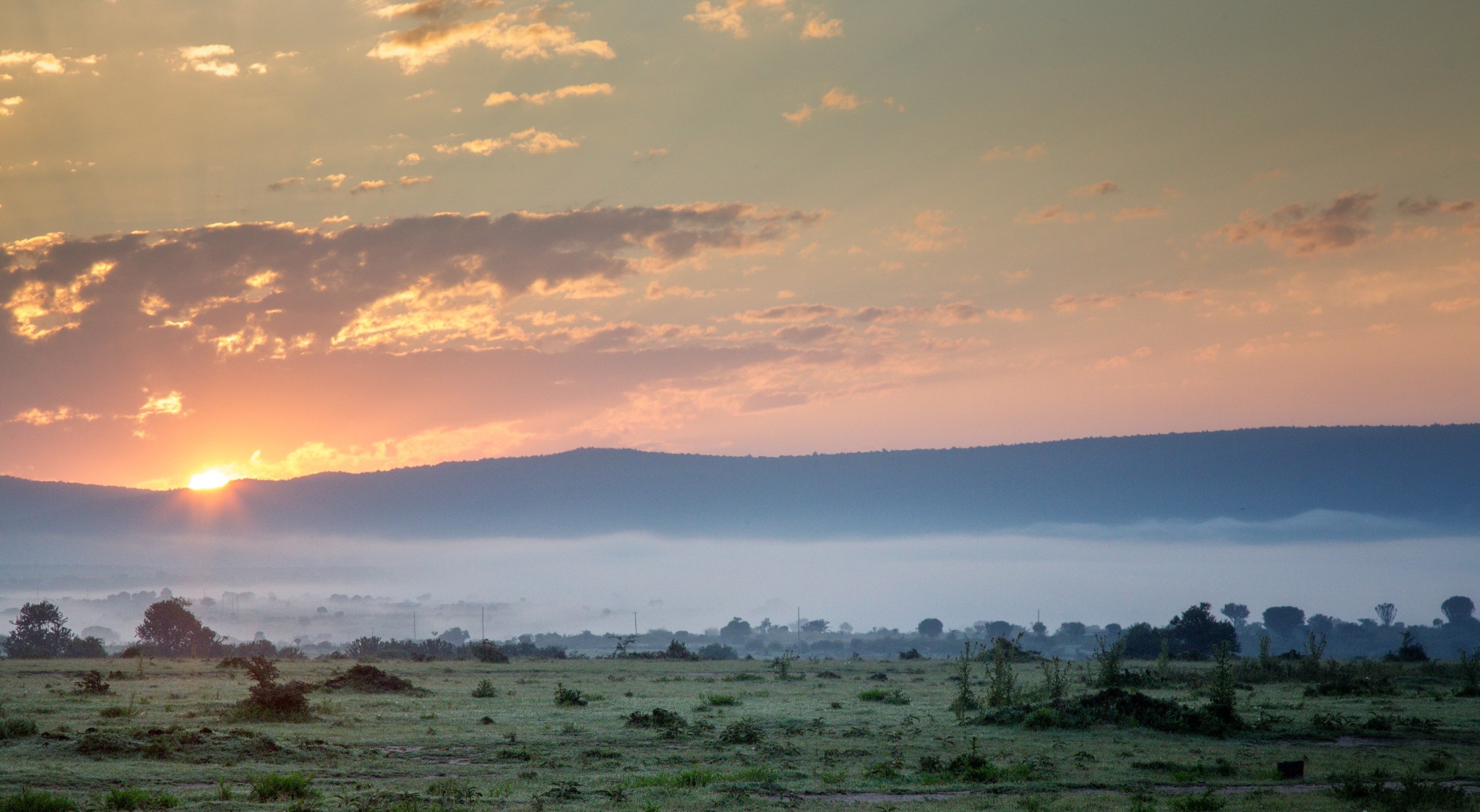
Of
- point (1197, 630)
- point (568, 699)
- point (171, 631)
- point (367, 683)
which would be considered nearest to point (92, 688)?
point (367, 683)

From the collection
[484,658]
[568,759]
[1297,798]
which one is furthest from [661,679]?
[1297,798]

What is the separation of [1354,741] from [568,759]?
21239 millimetres

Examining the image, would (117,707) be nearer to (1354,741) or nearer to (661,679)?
(661,679)

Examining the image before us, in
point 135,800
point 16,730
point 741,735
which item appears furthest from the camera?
point 741,735

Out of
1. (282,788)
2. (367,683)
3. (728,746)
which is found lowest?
(367,683)

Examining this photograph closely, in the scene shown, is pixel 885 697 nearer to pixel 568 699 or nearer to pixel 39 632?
pixel 568 699

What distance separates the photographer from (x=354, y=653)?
105000 millimetres

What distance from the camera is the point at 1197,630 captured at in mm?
110812

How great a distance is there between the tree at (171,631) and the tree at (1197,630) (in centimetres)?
9085

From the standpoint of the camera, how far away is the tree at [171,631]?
313 ft

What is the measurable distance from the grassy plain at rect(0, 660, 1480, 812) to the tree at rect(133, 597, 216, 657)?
55.0 meters

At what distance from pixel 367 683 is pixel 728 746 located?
73.9ft

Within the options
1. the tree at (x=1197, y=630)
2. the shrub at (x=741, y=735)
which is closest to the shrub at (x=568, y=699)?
the shrub at (x=741, y=735)

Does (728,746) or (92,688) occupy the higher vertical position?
(92,688)
